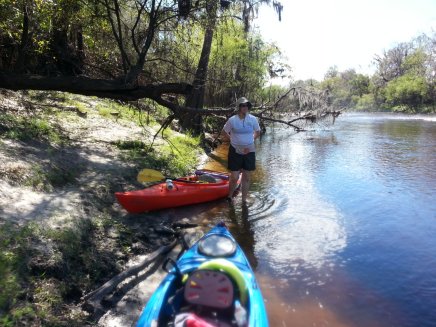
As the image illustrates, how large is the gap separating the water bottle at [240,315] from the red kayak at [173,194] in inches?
119

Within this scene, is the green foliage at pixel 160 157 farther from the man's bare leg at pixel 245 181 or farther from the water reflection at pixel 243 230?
the water reflection at pixel 243 230

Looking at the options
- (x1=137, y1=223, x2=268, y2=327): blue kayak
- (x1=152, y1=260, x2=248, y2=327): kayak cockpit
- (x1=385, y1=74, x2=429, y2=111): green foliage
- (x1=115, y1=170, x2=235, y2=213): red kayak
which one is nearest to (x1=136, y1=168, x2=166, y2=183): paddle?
(x1=115, y1=170, x2=235, y2=213): red kayak

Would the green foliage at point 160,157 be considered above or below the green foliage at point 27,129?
below

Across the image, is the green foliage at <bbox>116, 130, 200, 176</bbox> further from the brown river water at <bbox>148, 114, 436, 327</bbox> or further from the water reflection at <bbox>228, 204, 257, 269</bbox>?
the water reflection at <bbox>228, 204, 257, 269</bbox>

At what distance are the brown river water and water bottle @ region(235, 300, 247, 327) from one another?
A: 86 cm

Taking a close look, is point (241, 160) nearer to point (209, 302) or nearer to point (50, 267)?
point (50, 267)

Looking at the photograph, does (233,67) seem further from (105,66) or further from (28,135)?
(28,135)

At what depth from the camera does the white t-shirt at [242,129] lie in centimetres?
619

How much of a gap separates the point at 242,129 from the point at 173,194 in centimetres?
155

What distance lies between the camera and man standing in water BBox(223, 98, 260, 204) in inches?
243

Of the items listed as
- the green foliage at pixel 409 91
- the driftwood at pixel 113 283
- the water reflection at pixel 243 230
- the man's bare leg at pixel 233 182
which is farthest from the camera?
the green foliage at pixel 409 91

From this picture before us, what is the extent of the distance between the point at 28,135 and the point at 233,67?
14155 mm

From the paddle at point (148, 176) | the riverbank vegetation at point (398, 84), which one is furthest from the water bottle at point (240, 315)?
the riverbank vegetation at point (398, 84)

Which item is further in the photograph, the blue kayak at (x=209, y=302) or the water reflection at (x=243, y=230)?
the water reflection at (x=243, y=230)
